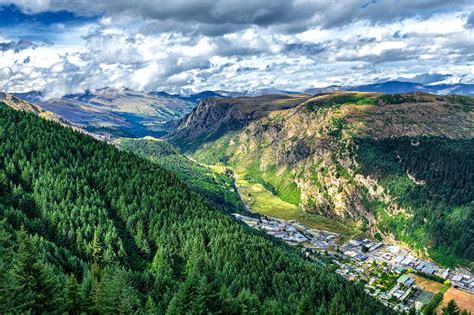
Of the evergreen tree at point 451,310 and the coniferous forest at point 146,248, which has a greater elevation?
the coniferous forest at point 146,248

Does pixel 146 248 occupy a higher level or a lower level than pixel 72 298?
lower

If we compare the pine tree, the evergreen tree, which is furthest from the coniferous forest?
the pine tree

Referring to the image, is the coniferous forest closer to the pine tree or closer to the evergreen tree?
the evergreen tree

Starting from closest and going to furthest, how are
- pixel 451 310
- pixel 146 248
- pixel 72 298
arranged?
1. pixel 72 298
2. pixel 146 248
3. pixel 451 310

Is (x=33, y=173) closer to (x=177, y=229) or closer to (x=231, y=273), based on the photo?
(x=177, y=229)

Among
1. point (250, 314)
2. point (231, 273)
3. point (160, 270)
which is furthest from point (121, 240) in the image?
point (250, 314)

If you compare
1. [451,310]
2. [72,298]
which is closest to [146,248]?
[72,298]

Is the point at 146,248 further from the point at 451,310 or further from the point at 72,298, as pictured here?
the point at 451,310

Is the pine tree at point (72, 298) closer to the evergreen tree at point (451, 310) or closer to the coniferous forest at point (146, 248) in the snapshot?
the coniferous forest at point (146, 248)

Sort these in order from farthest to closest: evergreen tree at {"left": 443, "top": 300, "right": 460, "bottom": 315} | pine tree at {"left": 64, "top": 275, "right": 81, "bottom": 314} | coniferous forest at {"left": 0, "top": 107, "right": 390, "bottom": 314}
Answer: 1. evergreen tree at {"left": 443, "top": 300, "right": 460, "bottom": 315}
2. coniferous forest at {"left": 0, "top": 107, "right": 390, "bottom": 314}
3. pine tree at {"left": 64, "top": 275, "right": 81, "bottom": 314}

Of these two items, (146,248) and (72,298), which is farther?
(146,248)

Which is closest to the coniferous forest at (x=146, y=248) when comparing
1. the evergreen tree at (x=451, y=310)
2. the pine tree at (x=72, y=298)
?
the evergreen tree at (x=451, y=310)
